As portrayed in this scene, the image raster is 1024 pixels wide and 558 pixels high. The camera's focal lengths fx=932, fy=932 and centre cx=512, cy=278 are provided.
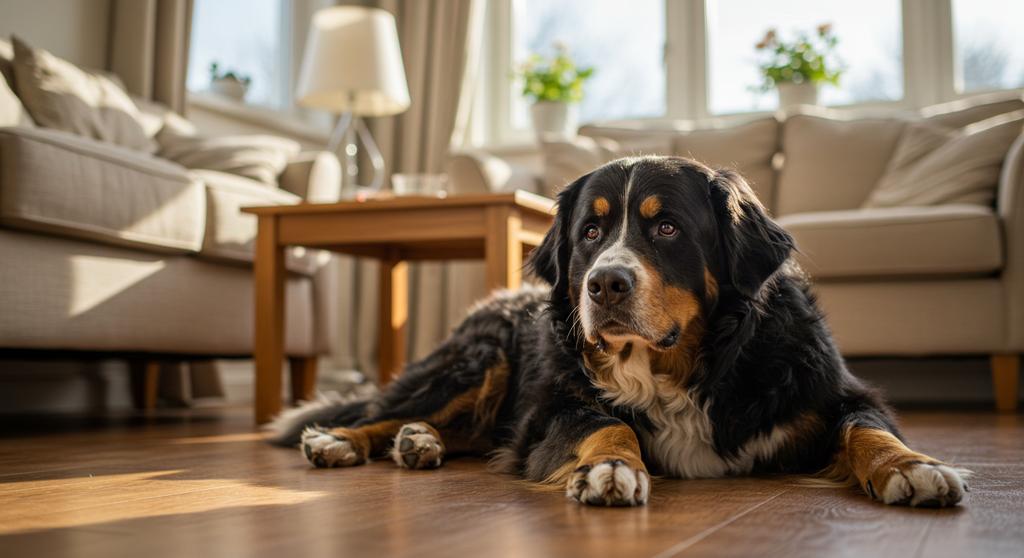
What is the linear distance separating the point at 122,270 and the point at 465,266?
2513 millimetres

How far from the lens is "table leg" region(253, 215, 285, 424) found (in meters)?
3.31

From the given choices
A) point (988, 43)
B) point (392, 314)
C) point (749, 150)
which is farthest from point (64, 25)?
point (988, 43)

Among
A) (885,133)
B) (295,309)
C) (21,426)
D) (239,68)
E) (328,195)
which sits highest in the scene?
(239,68)

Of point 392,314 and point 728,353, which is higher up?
point 392,314

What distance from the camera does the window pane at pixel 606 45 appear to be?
254 inches

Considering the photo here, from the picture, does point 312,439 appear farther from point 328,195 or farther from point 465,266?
point 465,266

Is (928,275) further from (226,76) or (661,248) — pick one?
(226,76)

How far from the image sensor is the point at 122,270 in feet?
10.3

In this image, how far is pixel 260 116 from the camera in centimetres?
578

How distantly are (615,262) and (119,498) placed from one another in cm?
98

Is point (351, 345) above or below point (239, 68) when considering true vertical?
below

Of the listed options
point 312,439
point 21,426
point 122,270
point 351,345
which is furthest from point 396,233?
point 351,345

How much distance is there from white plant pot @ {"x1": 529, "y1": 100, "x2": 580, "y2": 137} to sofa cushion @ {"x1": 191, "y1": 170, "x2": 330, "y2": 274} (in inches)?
97.9

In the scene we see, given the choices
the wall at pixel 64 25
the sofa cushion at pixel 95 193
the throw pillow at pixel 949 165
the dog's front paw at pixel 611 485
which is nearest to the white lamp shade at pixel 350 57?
the wall at pixel 64 25
